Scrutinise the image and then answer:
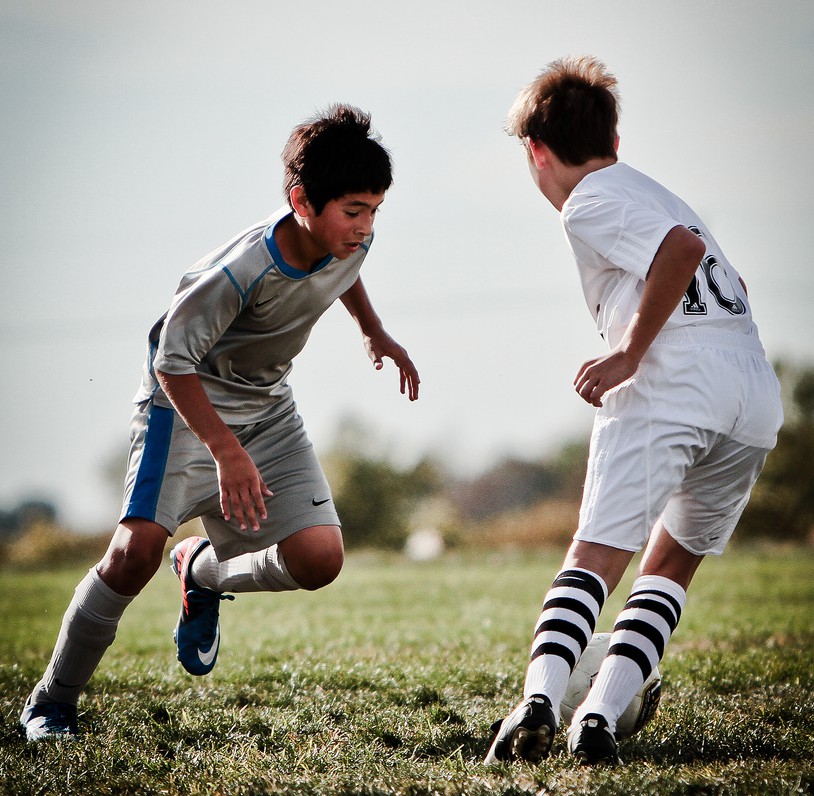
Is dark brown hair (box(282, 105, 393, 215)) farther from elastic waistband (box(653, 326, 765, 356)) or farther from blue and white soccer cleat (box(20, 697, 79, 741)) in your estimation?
blue and white soccer cleat (box(20, 697, 79, 741))

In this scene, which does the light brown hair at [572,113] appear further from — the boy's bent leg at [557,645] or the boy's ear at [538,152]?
the boy's bent leg at [557,645]

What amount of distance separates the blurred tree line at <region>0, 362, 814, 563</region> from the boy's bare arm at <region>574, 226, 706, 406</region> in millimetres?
13962

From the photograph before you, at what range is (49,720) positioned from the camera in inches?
111

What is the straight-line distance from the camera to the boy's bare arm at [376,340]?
132 inches

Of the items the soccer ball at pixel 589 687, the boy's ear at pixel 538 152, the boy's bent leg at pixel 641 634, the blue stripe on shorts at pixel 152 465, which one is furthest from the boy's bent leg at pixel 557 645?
the blue stripe on shorts at pixel 152 465

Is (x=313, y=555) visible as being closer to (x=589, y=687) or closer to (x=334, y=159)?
(x=589, y=687)

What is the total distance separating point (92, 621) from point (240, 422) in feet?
2.53

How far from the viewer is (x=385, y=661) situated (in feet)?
13.3

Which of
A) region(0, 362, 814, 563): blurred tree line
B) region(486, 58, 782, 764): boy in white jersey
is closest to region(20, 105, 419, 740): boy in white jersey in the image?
region(486, 58, 782, 764): boy in white jersey

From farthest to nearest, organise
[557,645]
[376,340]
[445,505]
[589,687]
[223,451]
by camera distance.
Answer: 1. [445,505]
2. [376,340]
3. [589,687]
4. [223,451]
5. [557,645]

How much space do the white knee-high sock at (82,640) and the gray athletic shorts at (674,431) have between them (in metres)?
1.48

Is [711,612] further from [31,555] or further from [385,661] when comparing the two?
[31,555]

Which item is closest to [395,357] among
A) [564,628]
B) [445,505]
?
[564,628]

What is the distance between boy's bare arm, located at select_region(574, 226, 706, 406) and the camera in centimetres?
235
